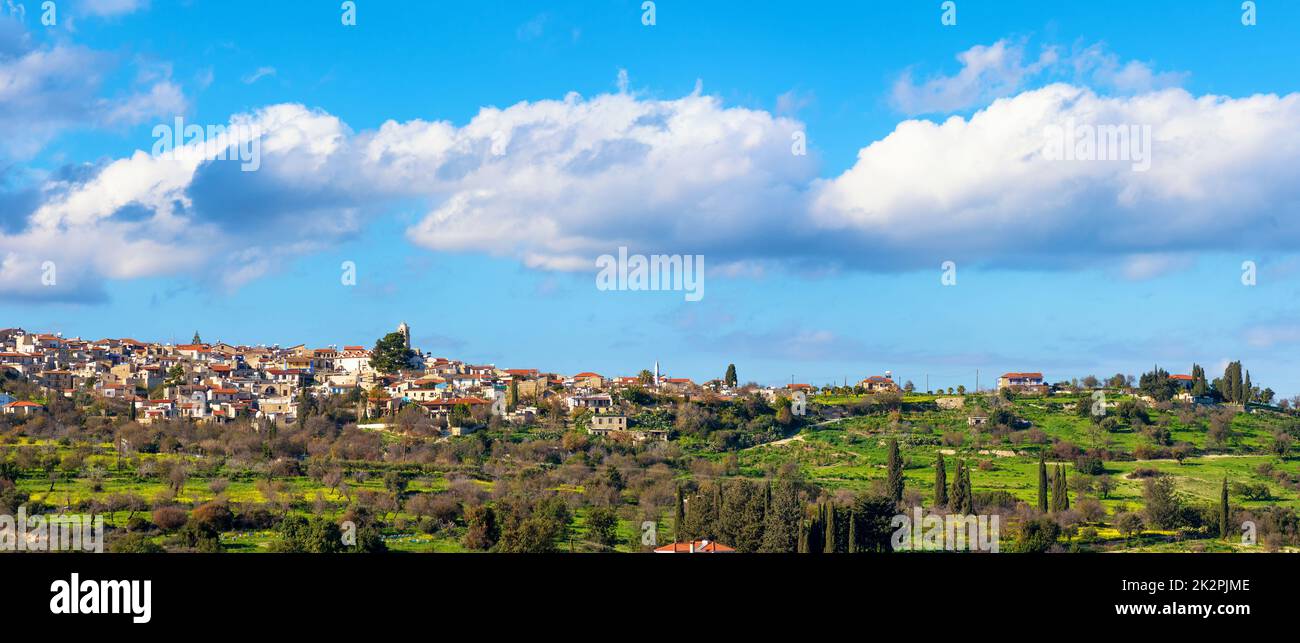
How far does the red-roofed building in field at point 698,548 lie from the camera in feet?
128

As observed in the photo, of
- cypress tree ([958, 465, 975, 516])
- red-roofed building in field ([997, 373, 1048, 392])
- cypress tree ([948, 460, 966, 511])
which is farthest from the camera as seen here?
red-roofed building in field ([997, 373, 1048, 392])

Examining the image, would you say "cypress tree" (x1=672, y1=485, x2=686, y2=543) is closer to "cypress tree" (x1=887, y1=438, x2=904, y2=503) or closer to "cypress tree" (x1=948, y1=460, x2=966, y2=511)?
"cypress tree" (x1=887, y1=438, x2=904, y2=503)

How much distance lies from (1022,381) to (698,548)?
66.6 m

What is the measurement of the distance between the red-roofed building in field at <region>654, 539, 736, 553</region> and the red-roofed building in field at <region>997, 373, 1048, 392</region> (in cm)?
6010

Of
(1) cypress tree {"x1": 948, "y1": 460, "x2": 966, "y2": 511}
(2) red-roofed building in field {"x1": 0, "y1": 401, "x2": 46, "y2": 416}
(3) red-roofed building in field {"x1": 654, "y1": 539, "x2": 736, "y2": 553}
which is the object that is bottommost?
(3) red-roofed building in field {"x1": 654, "y1": 539, "x2": 736, "y2": 553}

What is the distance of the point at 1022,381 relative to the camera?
3930 inches

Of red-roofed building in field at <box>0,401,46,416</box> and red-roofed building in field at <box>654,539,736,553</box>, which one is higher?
red-roofed building in field at <box>0,401,46,416</box>

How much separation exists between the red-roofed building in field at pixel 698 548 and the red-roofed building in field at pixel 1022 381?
60096 millimetres

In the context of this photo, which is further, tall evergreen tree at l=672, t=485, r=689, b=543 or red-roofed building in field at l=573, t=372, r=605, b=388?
red-roofed building in field at l=573, t=372, r=605, b=388

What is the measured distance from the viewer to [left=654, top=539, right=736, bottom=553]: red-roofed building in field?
38969 millimetres

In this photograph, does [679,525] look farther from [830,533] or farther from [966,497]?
[966,497]

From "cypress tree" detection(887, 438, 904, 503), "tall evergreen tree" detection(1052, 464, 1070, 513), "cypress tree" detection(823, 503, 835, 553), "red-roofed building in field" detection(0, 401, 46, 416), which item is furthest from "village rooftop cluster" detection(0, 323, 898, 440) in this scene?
"cypress tree" detection(823, 503, 835, 553)
